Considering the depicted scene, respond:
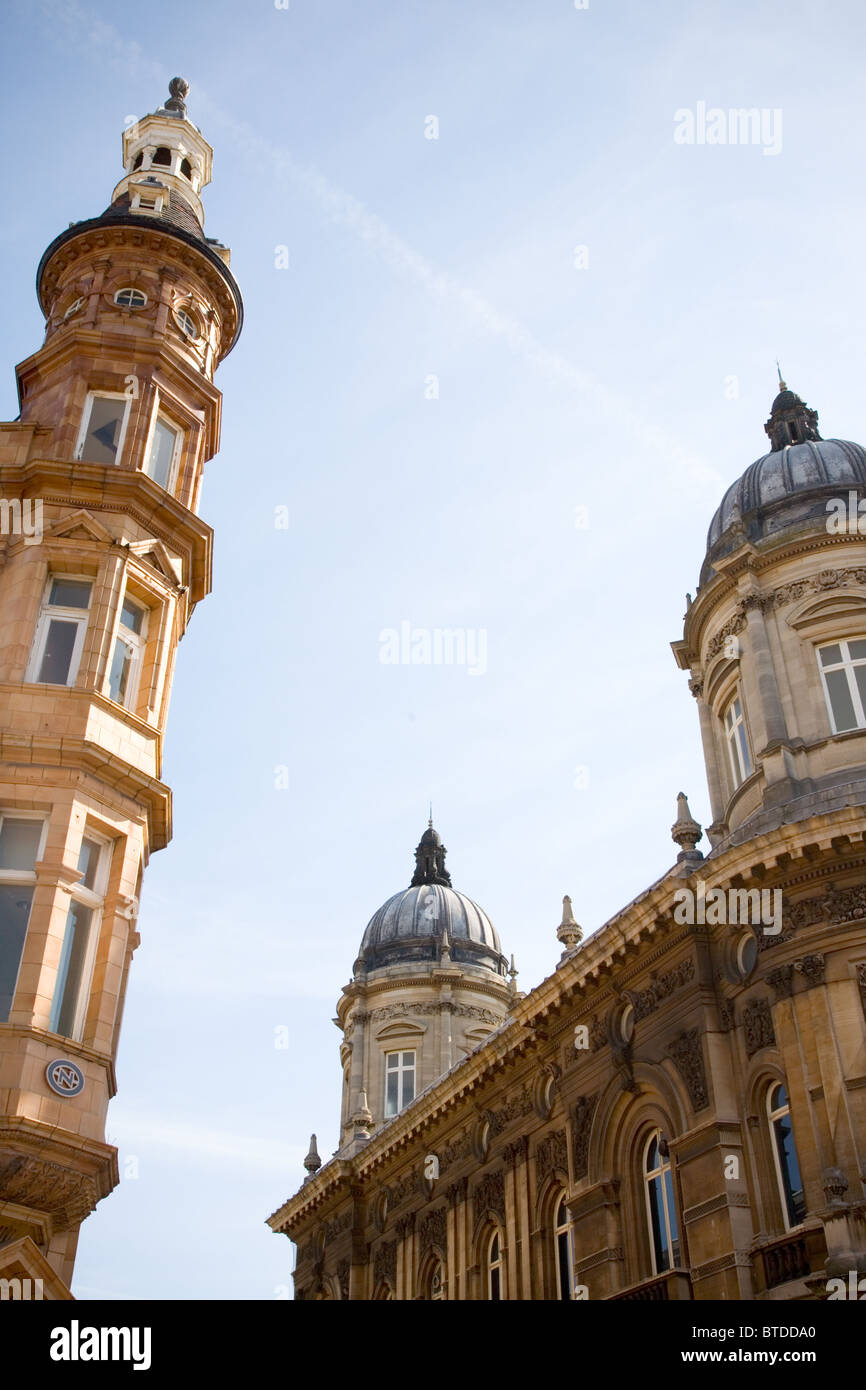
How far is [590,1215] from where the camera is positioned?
27328 millimetres

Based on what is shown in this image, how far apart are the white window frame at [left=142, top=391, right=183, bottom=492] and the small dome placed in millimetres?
36061

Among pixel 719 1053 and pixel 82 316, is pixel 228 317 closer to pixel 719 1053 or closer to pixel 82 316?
pixel 82 316

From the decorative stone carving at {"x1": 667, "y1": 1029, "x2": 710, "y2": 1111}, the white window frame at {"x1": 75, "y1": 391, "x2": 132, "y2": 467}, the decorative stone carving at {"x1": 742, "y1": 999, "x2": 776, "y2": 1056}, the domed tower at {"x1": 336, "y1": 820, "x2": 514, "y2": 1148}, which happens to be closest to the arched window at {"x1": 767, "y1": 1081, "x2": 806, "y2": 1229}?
the decorative stone carving at {"x1": 742, "y1": 999, "x2": 776, "y2": 1056}

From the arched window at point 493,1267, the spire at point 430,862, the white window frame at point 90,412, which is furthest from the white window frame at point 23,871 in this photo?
the spire at point 430,862

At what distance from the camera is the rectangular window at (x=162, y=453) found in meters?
22.8

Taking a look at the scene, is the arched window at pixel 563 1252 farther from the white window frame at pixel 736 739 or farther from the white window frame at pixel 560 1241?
the white window frame at pixel 736 739

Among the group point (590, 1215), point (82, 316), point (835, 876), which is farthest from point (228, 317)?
point (590, 1215)

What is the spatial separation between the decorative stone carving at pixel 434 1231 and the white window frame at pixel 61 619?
22737mm

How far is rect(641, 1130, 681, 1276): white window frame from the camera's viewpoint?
2530 centimetres

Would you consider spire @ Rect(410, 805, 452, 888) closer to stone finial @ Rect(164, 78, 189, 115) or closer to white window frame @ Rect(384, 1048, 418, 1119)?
white window frame @ Rect(384, 1048, 418, 1119)

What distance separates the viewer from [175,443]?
77.4 feet

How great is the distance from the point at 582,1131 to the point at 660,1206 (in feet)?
9.68

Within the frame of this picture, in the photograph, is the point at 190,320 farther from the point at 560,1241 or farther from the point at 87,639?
the point at 560,1241

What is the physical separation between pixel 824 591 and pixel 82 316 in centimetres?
1654
